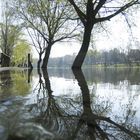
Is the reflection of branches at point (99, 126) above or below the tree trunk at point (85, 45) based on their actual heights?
below

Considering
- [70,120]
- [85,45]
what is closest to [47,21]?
[85,45]

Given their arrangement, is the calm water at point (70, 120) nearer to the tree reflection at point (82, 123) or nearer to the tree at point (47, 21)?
the tree reflection at point (82, 123)

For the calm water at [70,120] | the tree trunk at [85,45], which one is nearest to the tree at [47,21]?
the tree trunk at [85,45]

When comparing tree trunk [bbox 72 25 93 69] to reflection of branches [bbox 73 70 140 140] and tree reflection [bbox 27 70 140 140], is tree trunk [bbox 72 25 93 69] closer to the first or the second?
tree reflection [bbox 27 70 140 140]

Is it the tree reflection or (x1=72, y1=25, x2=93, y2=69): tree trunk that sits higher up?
(x1=72, y1=25, x2=93, y2=69): tree trunk

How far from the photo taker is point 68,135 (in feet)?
8.25

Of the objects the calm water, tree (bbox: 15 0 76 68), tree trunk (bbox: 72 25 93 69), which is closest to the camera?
the calm water

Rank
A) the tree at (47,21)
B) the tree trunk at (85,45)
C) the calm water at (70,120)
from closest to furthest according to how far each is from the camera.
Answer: the calm water at (70,120) < the tree trunk at (85,45) < the tree at (47,21)

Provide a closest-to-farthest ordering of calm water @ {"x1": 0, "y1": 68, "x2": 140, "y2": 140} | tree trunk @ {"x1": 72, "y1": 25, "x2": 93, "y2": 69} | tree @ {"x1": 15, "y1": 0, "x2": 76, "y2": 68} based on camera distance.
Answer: calm water @ {"x1": 0, "y1": 68, "x2": 140, "y2": 140}
tree trunk @ {"x1": 72, "y1": 25, "x2": 93, "y2": 69}
tree @ {"x1": 15, "y1": 0, "x2": 76, "y2": 68}

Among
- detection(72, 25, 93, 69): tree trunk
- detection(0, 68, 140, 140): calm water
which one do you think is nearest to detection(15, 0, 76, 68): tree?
detection(72, 25, 93, 69): tree trunk

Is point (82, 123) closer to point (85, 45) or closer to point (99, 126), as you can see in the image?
point (99, 126)

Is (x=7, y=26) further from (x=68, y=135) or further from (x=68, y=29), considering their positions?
(x=68, y=135)

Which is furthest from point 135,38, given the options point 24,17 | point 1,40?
point 1,40

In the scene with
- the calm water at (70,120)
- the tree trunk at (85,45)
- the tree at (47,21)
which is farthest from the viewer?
the tree at (47,21)
